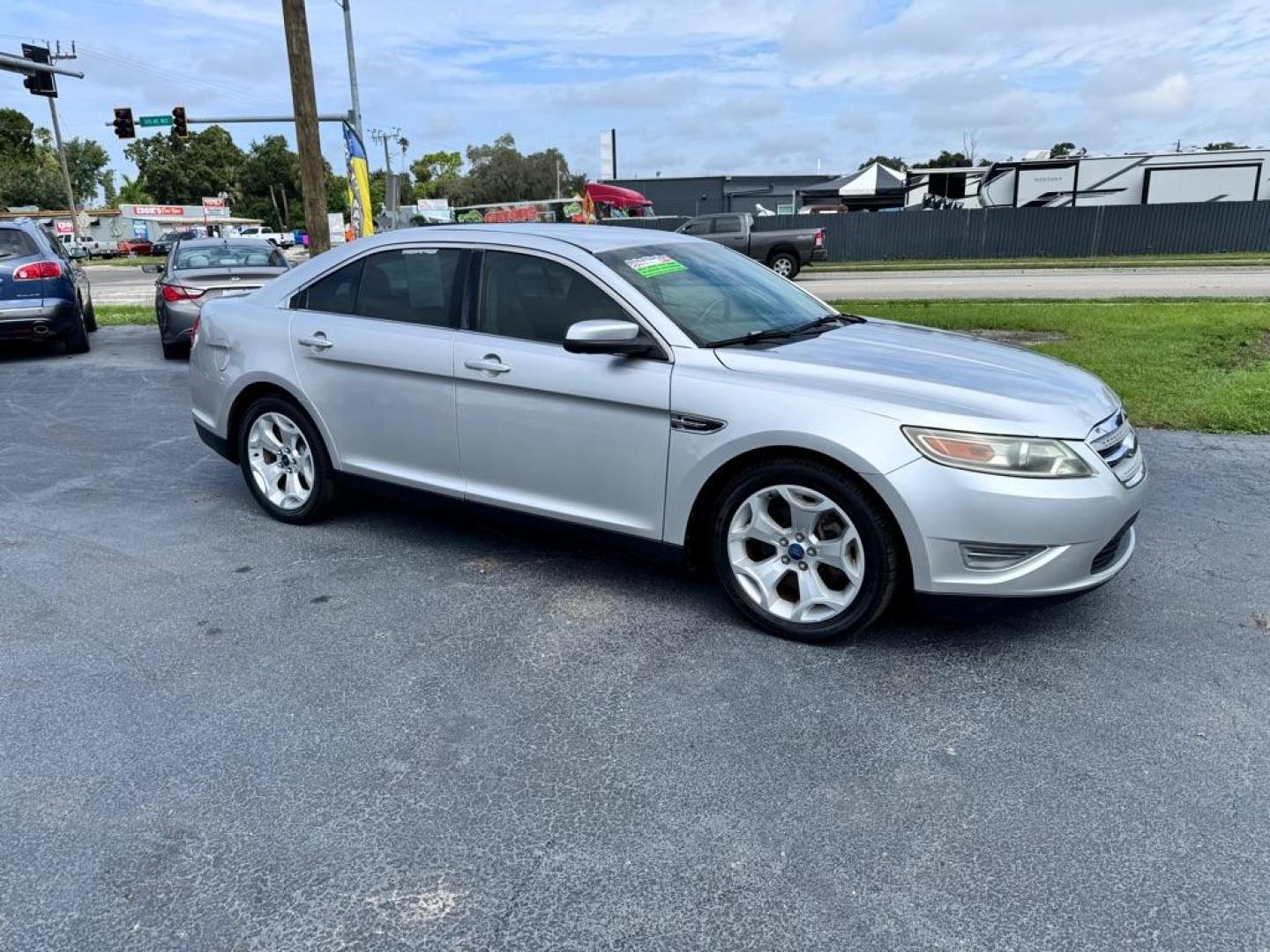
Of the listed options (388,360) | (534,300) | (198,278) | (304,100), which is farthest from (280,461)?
(304,100)

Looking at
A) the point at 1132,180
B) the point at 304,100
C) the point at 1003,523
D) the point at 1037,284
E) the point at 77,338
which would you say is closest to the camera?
the point at 1003,523

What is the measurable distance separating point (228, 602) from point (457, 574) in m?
1.04

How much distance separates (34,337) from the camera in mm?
10898

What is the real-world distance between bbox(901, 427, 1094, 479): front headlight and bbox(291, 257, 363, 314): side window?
119 inches

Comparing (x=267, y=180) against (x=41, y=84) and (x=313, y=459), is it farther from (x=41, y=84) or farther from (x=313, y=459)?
(x=313, y=459)

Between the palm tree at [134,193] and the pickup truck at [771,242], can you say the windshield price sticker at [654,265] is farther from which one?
the palm tree at [134,193]

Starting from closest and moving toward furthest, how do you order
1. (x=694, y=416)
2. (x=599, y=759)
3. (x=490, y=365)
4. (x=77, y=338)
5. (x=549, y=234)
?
(x=599, y=759) → (x=694, y=416) → (x=490, y=365) → (x=549, y=234) → (x=77, y=338)

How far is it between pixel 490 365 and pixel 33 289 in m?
9.14

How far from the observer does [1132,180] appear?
31.8 meters

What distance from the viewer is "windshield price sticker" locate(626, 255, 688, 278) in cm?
429

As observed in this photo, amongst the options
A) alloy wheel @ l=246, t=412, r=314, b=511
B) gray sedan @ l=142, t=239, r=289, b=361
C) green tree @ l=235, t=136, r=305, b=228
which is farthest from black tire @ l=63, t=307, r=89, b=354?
green tree @ l=235, t=136, r=305, b=228

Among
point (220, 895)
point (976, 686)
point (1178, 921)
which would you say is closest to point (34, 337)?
point (220, 895)

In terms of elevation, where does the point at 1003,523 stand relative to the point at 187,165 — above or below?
below

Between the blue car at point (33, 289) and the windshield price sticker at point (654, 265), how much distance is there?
9.36 meters
